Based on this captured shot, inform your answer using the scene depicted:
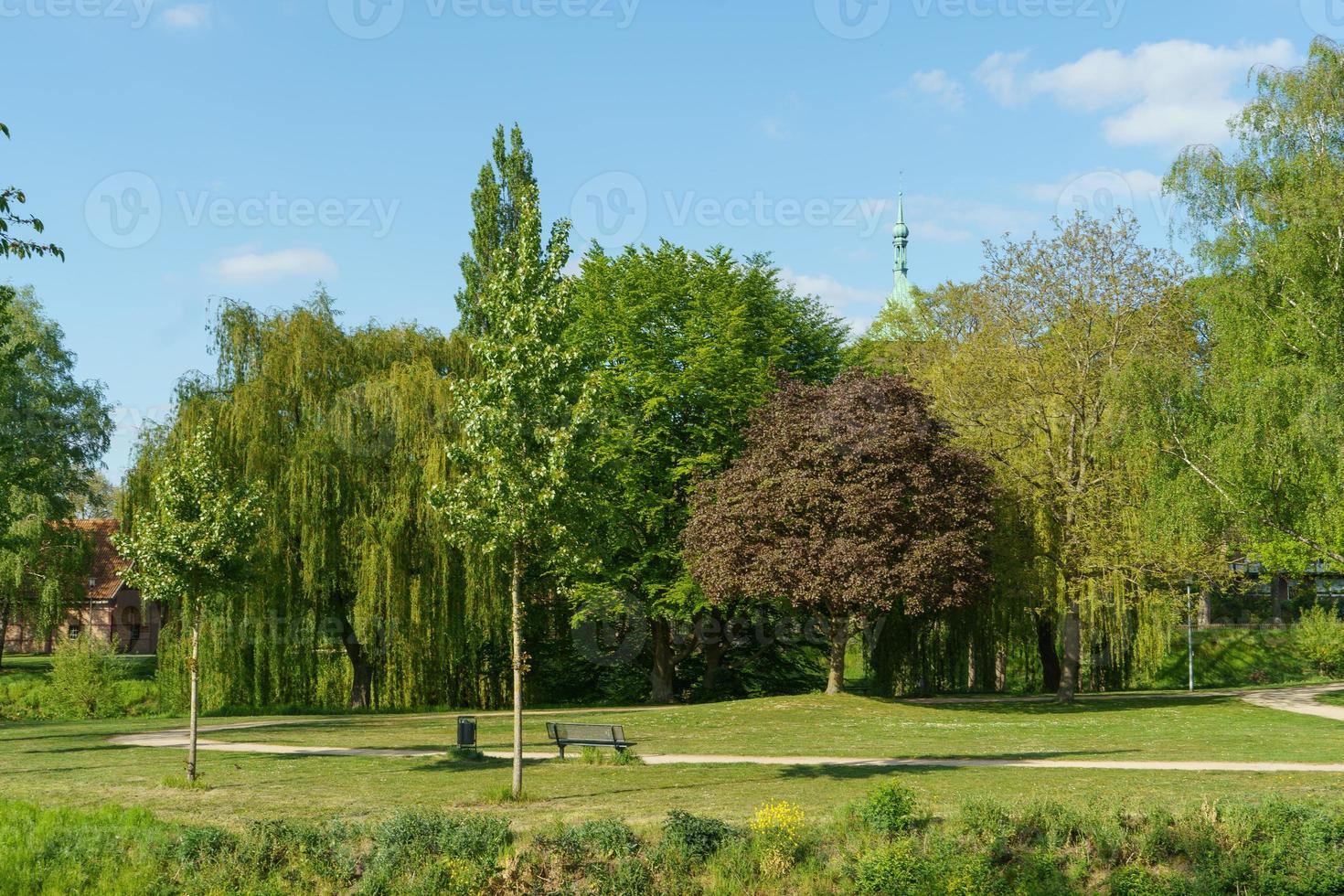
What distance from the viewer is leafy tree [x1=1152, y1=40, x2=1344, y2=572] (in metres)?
25.6

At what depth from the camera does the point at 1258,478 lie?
2606 cm

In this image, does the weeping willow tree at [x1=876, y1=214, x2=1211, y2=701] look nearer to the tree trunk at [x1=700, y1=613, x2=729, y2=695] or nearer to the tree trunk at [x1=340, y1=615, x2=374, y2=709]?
the tree trunk at [x1=700, y1=613, x2=729, y2=695]

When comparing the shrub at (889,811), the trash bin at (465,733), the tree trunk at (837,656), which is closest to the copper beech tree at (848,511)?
the tree trunk at (837,656)

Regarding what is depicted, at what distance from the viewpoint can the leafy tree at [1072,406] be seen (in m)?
36.1

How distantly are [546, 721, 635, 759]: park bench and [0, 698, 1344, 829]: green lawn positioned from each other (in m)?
0.88

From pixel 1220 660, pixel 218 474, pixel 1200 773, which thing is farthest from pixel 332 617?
pixel 1220 660

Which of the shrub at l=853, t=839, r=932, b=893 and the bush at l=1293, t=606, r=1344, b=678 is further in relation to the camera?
the bush at l=1293, t=606, r=1344, b=678

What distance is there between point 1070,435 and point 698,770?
22.5m

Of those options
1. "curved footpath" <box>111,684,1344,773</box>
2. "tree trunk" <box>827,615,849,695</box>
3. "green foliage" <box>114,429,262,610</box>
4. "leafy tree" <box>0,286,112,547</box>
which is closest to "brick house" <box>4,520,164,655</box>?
"leafy tree" <box>0,286,112,547</box>

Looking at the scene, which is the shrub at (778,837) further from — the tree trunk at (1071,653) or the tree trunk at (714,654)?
the tree trunk at (714,654)

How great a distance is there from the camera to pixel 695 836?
1403cm

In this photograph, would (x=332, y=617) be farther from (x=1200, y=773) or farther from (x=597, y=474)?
(x=1200, y=773)

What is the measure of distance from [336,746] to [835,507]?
50.6ft

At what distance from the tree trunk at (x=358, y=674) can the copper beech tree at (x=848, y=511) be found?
36.3 feet
